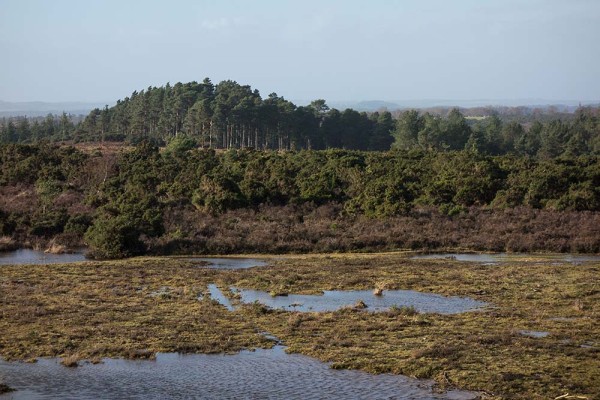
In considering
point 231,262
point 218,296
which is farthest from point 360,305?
point 231,262

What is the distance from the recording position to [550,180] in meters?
55.7

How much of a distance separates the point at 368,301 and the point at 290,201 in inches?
1021

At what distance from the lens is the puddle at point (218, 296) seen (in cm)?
2884

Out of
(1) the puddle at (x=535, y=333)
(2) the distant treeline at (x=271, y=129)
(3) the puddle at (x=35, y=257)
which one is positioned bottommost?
(3) the puddle at (x=35, y=257)

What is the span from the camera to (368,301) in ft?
97.1

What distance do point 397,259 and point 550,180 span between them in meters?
19.8

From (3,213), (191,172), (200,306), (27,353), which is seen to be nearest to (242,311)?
(200,306)

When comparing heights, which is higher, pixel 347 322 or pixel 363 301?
pixel 347 322

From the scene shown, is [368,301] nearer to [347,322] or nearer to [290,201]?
[347,322]

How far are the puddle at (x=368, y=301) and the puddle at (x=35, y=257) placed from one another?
1266cm

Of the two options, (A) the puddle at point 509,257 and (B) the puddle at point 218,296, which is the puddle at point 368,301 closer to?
(B) the puddle at point 218,296

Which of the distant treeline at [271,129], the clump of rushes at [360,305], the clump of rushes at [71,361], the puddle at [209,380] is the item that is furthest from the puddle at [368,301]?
the distant treeline at [271,129]

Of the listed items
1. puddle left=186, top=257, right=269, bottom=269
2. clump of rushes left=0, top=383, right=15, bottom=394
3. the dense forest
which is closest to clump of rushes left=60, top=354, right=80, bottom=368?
clump of rushes left=0, top=383, right=15, bottom=394

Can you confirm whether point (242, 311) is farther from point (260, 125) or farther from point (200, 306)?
point (260, 125)
